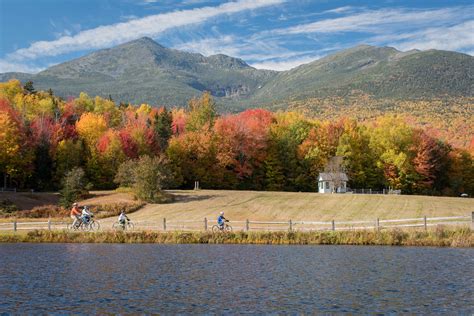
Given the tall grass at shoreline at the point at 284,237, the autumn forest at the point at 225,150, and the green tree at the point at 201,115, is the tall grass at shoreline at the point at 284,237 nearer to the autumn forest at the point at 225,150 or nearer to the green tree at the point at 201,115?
the autumn forest at the point at 225,150

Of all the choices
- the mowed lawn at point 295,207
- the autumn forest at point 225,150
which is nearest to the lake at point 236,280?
the mowed lawn at point 295,207

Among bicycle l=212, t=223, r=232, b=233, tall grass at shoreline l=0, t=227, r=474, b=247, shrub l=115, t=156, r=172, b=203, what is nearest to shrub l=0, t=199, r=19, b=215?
shrub l=115, t=156, r=172, b=203

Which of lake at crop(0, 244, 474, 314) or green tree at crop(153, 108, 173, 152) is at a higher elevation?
green tree at crop(153, 108, 173, 152)

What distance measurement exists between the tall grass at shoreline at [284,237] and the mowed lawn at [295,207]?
17.0m

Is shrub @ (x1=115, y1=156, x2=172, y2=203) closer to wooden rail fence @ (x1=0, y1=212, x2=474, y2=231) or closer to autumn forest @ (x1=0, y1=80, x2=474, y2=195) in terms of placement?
autumn forest @ (x1=0, y1=80, x2=474, y2=195)

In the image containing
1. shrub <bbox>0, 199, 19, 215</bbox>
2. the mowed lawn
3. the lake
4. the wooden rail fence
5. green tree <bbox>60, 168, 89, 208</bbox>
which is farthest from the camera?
green tree <bbox>60, 168, 89, 208</bbox>

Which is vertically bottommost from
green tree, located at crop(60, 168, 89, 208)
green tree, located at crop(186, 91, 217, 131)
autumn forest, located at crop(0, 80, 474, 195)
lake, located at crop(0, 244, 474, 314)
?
lake, located at crop(0, 244, 474, 314)

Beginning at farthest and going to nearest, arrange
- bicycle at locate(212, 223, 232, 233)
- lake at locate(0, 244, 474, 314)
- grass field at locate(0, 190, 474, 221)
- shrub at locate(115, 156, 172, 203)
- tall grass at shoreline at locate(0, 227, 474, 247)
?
shrub at locate(115, 156, 172, 203), grass field at locate(0, 190, 474, 221), bicycle at locate(212, 223, 232, 233), tall grass at shoreline at locate(0, 227, 474, 247), lake at locate(0, 244, 474, 314)

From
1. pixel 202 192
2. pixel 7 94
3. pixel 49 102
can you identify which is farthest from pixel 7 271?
pixel 7 94

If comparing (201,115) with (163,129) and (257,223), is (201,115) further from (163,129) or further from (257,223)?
(257,223)

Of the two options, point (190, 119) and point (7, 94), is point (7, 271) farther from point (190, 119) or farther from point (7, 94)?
point (7, 94)

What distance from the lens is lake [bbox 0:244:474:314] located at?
21.2m

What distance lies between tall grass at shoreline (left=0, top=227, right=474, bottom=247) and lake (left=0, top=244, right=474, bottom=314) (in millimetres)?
3404

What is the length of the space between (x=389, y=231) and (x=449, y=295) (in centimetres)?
2181
